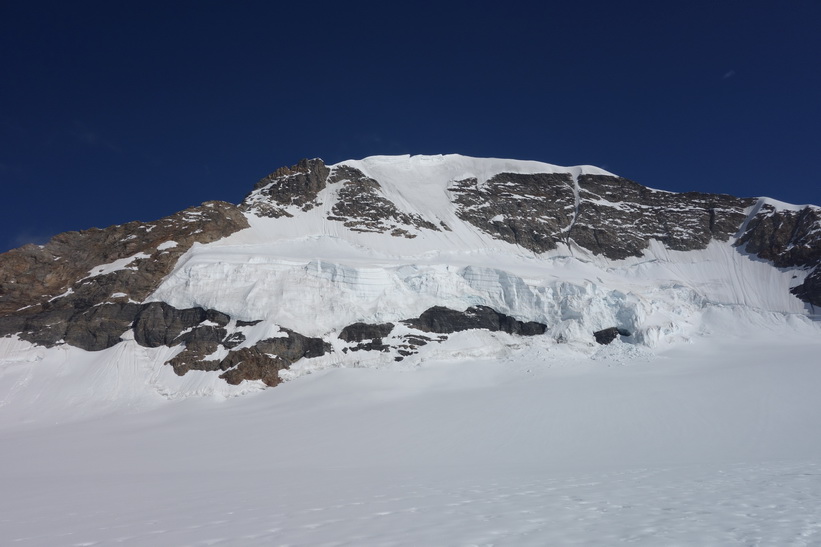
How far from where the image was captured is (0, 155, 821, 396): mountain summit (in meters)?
34.8

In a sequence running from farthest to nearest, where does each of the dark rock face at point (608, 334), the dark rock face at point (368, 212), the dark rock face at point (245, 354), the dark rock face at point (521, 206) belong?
the dark rock face at point (521, 206) → the dark rock face at point (368, 212) → the dark rock face at point (608, 334) → the dark rock face at point (245, 354)

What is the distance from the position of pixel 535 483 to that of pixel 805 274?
54705 mm

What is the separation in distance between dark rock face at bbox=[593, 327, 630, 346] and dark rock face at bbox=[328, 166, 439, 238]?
23.0 metres

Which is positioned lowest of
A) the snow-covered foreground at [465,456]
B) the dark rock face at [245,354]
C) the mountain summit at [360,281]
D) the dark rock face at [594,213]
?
the snow-covered foreground at [465,456]

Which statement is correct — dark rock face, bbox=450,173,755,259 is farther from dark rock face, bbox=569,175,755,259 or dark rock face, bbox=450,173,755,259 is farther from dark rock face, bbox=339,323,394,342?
dark rock face, bbox=339,323,394,342

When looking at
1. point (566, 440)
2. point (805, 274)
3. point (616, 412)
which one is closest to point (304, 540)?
point (566, 440)

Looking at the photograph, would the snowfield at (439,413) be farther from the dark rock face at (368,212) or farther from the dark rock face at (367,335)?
the dark rock face at (368,212)

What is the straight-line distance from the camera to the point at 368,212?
56.0 meters

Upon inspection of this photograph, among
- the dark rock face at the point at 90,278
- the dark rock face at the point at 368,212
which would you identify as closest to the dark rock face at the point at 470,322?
the dark rock face at the point at 368,212

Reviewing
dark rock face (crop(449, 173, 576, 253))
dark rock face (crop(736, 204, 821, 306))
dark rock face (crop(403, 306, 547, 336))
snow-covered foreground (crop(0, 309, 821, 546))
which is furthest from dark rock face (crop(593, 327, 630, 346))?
dark rock face (crop(736, 204, 821, 306))

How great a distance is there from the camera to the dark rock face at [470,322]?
38469 millimetres

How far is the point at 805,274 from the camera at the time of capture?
1898 inches

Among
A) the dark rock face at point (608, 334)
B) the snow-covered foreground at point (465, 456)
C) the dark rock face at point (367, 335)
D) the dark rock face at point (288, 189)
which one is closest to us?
the snow-covered foreground at point (465, 456)

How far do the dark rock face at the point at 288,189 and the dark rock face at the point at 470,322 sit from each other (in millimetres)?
23838
